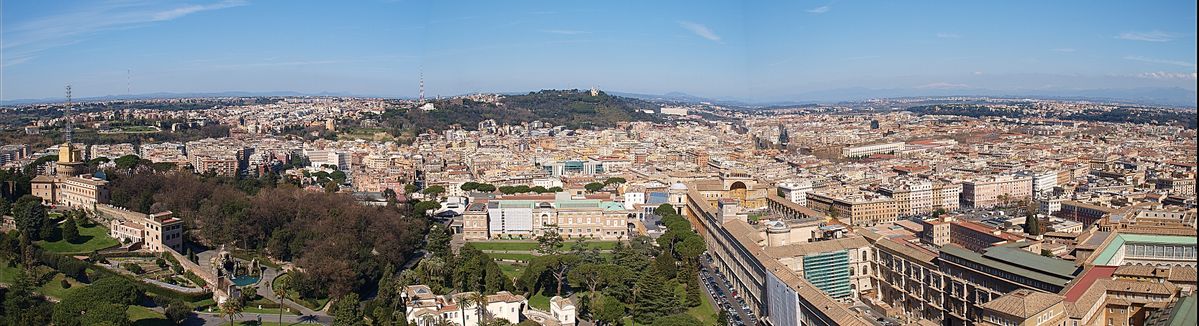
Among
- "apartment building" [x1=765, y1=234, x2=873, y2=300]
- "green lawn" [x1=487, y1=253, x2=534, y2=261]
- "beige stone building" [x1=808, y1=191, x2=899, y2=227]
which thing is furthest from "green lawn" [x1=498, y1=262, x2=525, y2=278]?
"beige stone building" [x1=808, y1=191, x2=899, y2=227]

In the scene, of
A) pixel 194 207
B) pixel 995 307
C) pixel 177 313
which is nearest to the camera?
pixel 995 307

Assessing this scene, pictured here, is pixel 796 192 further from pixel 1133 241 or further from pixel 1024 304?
pixel 1024 304

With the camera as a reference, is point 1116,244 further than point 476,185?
No

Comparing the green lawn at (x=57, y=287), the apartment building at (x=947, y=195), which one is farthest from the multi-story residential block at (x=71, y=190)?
the apartment building at (x=947, y=195)

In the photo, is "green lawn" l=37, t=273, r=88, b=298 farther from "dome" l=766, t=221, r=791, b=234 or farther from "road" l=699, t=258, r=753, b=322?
"dome" l=766, t=221, r=791, b=234

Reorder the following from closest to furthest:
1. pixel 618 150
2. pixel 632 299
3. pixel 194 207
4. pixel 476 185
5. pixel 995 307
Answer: pixel 995 307
pixel 632 299
pixel 194 207
pixel 476 185
pixel 618 150

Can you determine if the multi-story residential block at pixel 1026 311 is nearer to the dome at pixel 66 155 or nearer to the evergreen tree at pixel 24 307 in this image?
the evergreen tree at pixel 24 307

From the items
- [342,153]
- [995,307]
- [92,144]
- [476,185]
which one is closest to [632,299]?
[995,307]

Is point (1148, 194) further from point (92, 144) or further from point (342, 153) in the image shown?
point (92, 144)
